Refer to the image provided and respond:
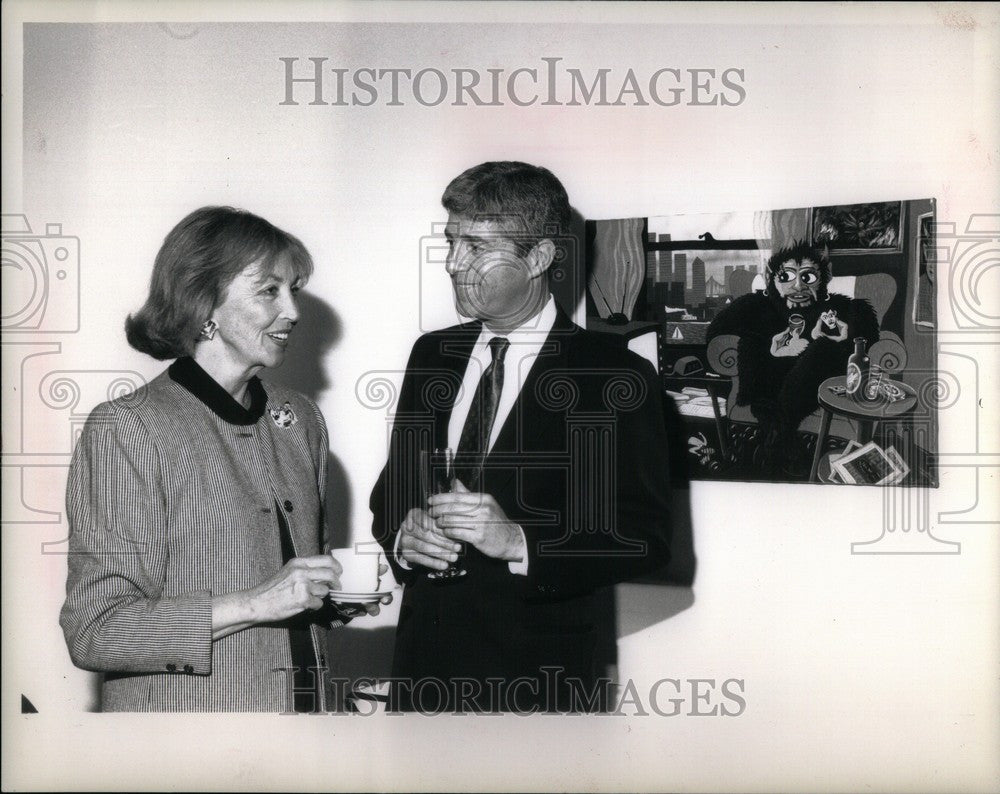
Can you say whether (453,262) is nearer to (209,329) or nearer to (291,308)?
(291,308)

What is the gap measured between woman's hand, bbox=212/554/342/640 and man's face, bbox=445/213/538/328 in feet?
2.17

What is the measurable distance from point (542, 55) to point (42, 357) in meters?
1.37

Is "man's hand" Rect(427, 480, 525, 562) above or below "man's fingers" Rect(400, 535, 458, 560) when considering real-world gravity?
above

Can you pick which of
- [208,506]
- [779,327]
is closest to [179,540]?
[208,506]

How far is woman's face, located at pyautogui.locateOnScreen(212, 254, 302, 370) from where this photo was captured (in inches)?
78.3

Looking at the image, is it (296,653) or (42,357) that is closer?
(296,653)

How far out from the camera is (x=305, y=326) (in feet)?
6.89

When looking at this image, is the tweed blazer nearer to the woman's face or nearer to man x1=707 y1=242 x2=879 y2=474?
the woman's face

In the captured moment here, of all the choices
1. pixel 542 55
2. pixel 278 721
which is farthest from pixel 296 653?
pixel 542 55

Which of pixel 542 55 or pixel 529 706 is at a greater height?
pixel 542 55

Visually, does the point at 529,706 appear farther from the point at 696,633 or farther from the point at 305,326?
the point at 305,326

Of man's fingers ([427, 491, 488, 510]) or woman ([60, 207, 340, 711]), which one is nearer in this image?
woman ([60, 207, 340, 711])

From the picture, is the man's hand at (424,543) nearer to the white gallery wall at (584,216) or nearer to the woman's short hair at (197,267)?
the white gallery wall at (584,216)

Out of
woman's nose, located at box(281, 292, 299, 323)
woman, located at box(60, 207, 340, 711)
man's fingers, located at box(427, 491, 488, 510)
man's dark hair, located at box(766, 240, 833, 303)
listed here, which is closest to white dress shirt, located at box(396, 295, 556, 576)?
man's fingers, located at box(427, 491, 488, 510)
